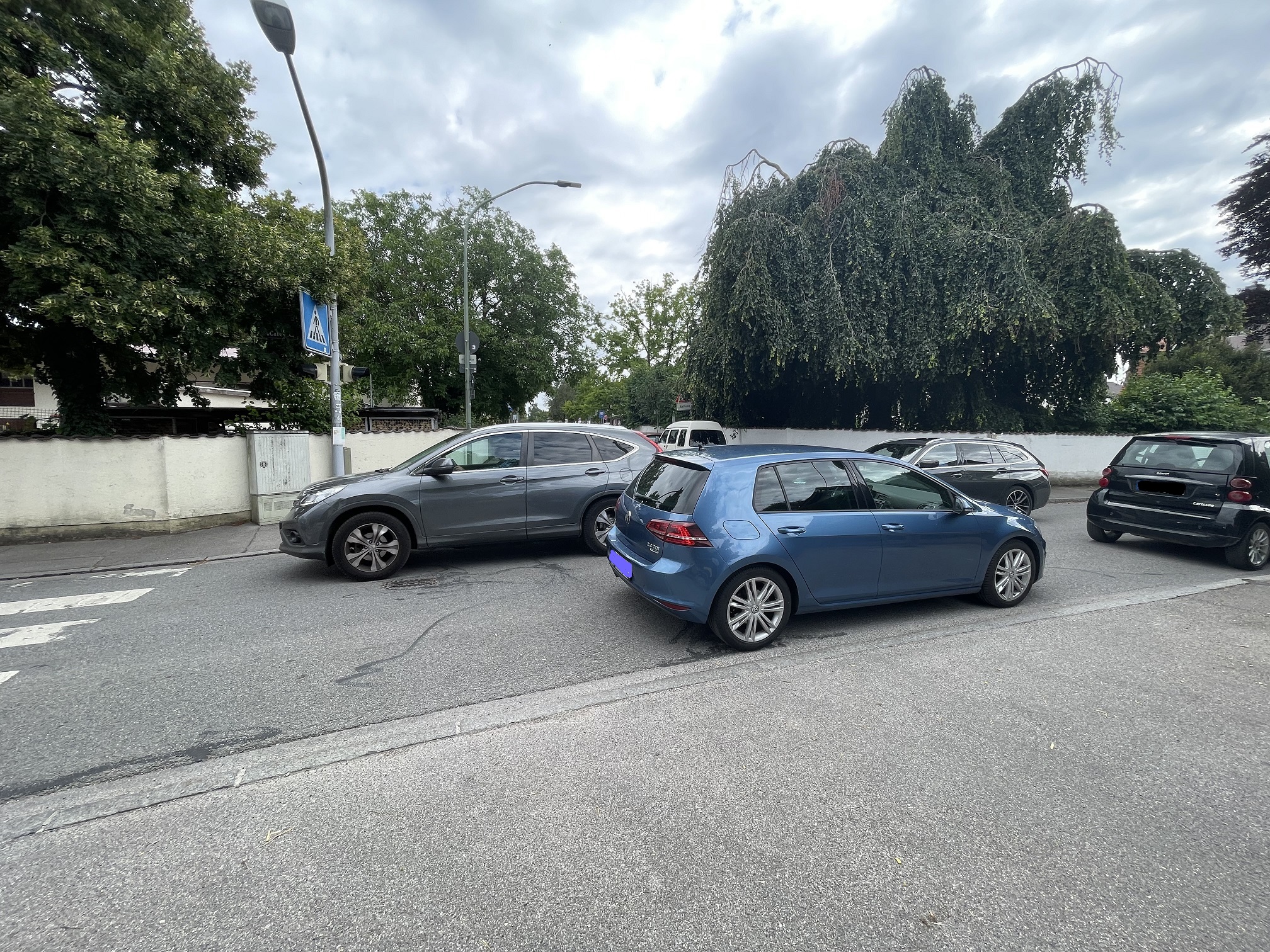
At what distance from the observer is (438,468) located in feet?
21.5

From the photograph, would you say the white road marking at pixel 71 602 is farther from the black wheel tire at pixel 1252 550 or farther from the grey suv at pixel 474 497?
the black wheel tire at pixel 1252 550

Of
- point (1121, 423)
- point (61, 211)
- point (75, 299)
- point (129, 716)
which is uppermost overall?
point (61, 211)

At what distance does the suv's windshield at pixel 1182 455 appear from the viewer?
6832 millimetres

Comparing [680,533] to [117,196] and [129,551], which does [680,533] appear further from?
[117,196]

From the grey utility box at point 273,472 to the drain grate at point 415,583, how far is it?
500cm

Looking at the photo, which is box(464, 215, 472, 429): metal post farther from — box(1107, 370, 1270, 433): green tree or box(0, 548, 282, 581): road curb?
box(1107, 370, 1270, 433): green tree

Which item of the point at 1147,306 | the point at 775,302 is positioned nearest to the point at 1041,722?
the point at 775,302

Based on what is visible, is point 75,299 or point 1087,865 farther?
point 75,299

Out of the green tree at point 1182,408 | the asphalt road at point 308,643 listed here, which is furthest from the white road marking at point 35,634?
the green tree at point 1182,408

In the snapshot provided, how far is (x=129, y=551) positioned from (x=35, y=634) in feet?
12.5

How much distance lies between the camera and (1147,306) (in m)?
15.4

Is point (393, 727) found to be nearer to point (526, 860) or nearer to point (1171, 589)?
point (526, 860)

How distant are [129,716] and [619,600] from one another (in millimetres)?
3528

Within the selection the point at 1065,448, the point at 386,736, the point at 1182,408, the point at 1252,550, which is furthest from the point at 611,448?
the point at 1182,408
